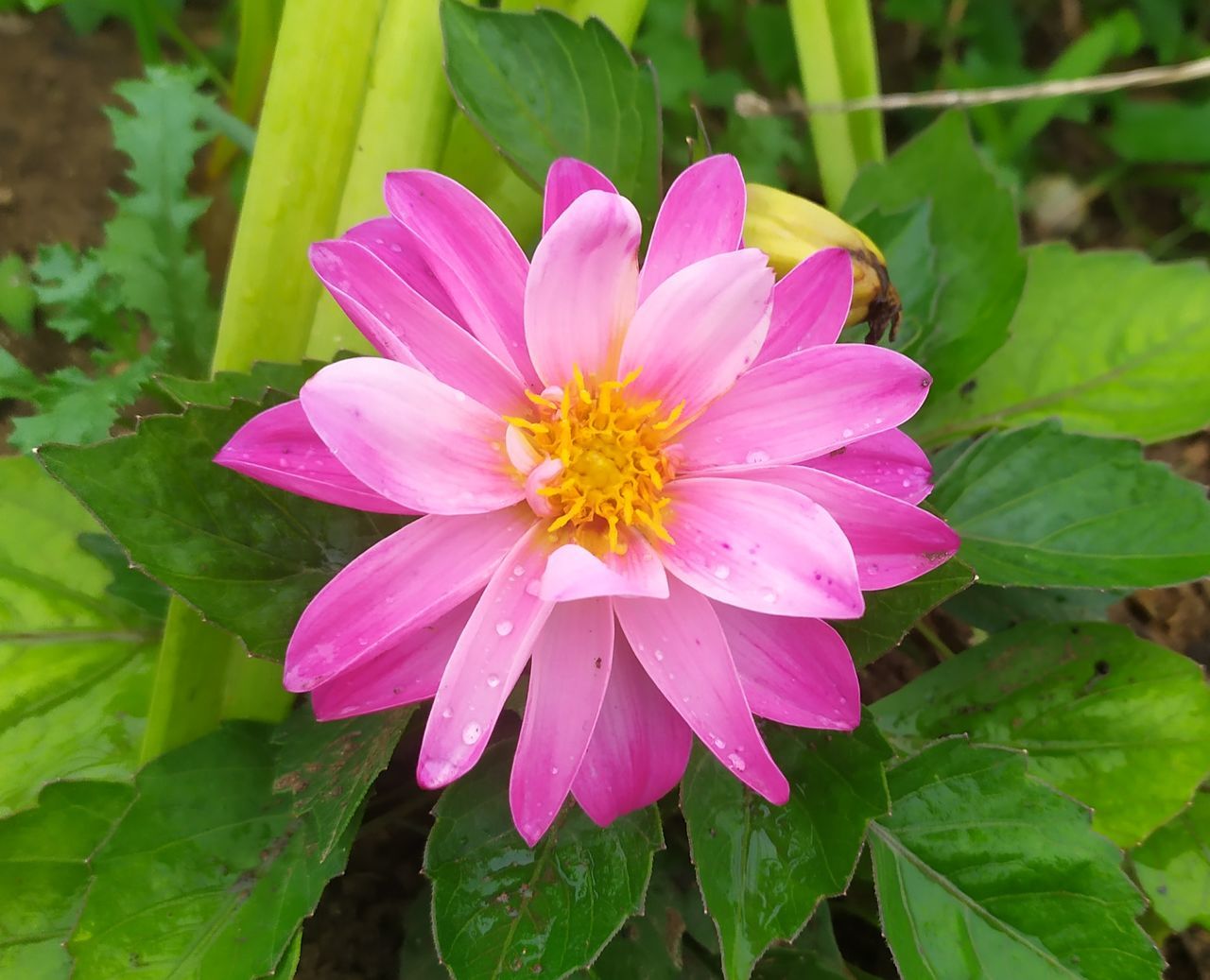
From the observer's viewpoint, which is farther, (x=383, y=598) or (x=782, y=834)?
(x=782, y=834)

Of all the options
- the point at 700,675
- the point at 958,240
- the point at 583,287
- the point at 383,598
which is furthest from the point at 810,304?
the point at 958,240

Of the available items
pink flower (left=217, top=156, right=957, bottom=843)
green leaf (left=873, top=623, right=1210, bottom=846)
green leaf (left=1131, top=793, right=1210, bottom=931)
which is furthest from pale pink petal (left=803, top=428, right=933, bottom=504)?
green leaf (left=1131, top=793, right=1210, bottom=931)

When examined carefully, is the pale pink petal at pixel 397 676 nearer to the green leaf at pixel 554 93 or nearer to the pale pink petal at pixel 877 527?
the pale pink petal at pixel 877 527

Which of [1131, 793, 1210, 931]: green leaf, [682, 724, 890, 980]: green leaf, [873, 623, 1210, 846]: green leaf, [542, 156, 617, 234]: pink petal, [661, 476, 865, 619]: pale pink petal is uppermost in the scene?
[542, 156, 617, 234]: pink petal

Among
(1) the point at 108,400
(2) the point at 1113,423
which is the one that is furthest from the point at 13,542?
(2) the point at 1113,423

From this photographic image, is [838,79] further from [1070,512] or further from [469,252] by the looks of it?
[469,252]

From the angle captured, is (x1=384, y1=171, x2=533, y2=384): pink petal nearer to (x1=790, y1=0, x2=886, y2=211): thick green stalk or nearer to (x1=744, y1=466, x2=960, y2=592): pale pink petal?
(x1=744, y1=466, x2=960, y2=592): pale pink petal
